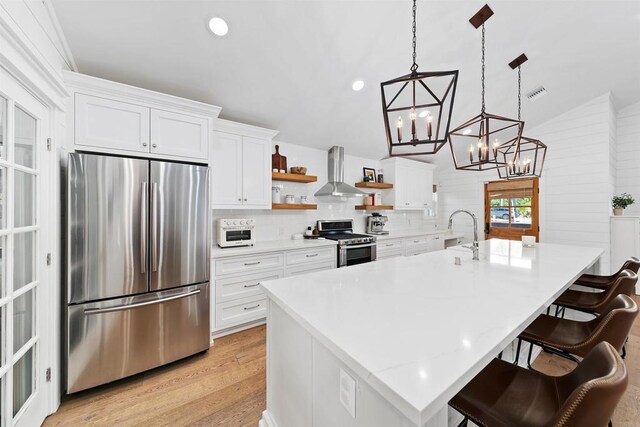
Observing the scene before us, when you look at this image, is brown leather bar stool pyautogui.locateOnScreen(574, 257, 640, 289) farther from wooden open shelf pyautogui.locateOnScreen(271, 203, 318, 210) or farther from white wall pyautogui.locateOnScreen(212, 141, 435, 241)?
wooden open shelf pyautogui.locateOnScreen(271, 203, 318, 210)

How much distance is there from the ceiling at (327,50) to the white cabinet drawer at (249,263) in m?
1.69

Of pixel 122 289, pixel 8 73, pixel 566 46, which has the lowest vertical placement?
pixel 122 289

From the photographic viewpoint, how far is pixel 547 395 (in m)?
1.03

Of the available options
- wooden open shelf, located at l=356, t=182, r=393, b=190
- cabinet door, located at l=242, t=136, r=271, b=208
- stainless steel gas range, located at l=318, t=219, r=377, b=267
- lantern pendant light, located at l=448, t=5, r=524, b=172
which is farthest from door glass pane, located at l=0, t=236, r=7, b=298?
wooden open shelf, located at l=356, t=182, r=393, b=190

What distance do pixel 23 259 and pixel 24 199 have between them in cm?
36

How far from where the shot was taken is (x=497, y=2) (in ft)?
7.68

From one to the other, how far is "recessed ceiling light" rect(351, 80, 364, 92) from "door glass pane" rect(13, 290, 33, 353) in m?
3.28

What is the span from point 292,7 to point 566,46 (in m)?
3.29

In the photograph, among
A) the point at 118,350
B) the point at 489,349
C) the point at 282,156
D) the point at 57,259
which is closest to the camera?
the point at 489,349

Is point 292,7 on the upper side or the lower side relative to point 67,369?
upper

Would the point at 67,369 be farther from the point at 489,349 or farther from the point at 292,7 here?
the point at 292,7

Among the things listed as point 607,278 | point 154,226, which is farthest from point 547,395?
point 154,226

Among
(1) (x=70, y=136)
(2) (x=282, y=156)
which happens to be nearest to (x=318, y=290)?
(1) (x=70, y=136)

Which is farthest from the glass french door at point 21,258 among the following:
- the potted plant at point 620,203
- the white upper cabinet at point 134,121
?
the potted plant at point 620,203
